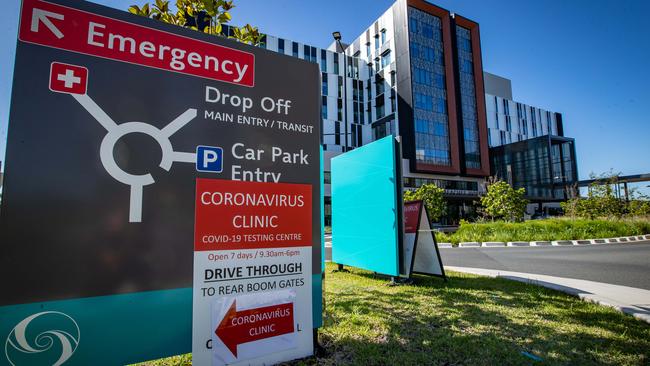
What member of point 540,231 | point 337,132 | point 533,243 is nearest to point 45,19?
point 533,243

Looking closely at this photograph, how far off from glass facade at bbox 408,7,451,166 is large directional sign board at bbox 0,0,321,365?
A: 4033cm

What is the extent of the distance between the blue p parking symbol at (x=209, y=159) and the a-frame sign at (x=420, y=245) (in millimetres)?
4943

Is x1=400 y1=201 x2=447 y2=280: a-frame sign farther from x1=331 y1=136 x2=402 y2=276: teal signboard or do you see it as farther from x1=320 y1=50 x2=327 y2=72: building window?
x1=320 y1=50 x2=327 y2=72: building window

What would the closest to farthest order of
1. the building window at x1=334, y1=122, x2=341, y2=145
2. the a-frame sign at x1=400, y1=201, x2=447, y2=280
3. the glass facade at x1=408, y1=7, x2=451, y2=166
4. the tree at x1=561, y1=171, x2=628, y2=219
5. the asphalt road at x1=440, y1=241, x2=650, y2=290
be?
the a-frame sign at x1=400, y1=201, x2=447, y2=280, the asphalt road at x1=440, y1=241, x2=650, y2=290, the tree at x1=561, y1=171, x2=628, y2=219, the glass facade at x1=408, y1=7, x2=451, y2=166, the building window at x1=334, y1=122, x2=341, y2=145

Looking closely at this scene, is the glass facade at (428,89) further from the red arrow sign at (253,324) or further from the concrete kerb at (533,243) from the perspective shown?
the red arrow sign at (253,324)

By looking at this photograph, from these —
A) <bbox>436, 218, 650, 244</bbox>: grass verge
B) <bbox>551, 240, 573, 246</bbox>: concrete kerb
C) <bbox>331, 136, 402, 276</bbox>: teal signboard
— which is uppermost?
<bbox>331, 136, 402, 276</bbox>: teal signboard

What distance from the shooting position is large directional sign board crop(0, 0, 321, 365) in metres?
2.14

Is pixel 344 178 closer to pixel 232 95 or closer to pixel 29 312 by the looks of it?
pixel 232 95

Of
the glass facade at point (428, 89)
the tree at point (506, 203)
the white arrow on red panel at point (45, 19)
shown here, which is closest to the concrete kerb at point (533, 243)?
the tree at point (506, 203)

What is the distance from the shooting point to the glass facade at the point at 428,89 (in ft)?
137

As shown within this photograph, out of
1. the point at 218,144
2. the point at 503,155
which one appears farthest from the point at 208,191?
the point at 503,155

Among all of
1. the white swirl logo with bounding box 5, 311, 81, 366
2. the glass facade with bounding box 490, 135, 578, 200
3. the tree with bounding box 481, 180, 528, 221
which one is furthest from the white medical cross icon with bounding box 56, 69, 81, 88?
the glass facade with bounding box 490, 135, 578, 200

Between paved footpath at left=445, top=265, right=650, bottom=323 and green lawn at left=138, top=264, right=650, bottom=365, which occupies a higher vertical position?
green lawn at left=138, top=264, right=650, bottom=365

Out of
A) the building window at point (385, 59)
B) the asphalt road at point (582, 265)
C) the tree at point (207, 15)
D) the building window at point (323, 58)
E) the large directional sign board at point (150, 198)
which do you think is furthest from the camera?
the building window at point (323, 58)
